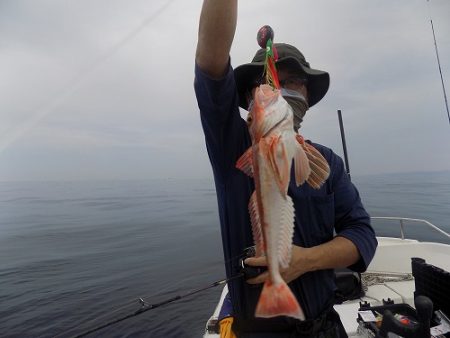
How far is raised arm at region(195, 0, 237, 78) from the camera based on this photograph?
189cm

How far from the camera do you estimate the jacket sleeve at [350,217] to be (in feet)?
8.30

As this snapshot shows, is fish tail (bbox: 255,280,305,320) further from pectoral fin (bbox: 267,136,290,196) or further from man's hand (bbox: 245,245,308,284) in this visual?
pectoral fin (bbox: 267,136,290,196)

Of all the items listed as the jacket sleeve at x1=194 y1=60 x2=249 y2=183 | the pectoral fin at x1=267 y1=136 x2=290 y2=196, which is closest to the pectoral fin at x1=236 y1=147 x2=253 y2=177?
the pectoral fin at x1=267 y1=136 x2=290 y2=196

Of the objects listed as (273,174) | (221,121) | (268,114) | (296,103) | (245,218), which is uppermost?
(296,103)

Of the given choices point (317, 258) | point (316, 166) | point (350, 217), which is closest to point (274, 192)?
point (316, 166)

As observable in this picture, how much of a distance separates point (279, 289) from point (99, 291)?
17379 millimetres

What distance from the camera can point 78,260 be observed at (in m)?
22.9

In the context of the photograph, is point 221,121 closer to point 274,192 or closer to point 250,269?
point 274,192

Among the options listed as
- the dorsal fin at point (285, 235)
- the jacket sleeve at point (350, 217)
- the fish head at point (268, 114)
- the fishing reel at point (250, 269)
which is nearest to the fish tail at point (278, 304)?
the dorsal fin at point (285, 235)

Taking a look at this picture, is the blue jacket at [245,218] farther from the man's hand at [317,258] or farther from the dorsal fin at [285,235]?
the dorsal fin at [285,235]

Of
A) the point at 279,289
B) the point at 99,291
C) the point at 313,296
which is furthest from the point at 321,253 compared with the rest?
the point at 99,291

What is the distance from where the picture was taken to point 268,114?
168 cm

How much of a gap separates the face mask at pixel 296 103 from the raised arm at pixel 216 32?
68 centimetres

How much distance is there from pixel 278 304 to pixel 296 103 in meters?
1.60
